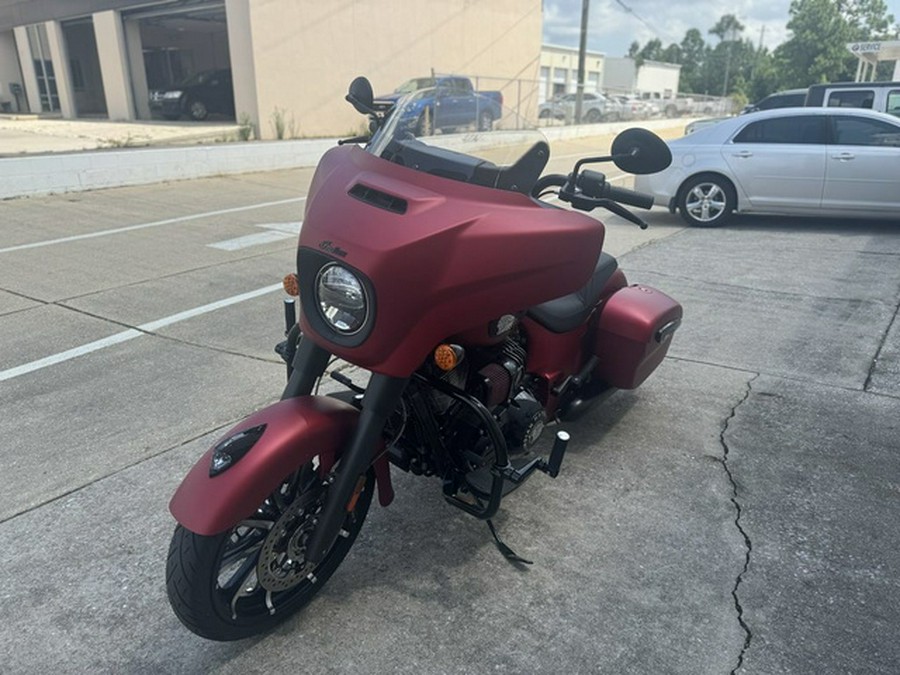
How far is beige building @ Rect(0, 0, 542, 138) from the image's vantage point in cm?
1695

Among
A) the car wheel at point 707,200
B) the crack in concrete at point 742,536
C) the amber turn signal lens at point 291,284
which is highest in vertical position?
the amber turn signal lens at point 291,284

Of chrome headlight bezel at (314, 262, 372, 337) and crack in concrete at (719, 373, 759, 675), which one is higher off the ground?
chrome headlight bezel at (314, 262, 372, 337)

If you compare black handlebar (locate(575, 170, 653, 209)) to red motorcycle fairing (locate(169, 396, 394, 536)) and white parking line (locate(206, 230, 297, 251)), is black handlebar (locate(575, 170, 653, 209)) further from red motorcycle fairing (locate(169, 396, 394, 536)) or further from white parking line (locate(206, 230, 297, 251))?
white parking line (locate(206, 230, 297, 251))

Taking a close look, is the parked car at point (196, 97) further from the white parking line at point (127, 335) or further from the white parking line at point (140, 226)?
the white parking line at point (127, 335)

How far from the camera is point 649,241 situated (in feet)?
27.8

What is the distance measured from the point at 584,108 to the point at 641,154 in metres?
30.0

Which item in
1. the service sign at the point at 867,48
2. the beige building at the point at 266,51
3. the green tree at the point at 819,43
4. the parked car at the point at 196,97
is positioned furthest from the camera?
the green tree at the point at 819,43

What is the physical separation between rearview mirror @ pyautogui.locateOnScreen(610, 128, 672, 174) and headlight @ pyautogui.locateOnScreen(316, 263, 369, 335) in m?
1.17

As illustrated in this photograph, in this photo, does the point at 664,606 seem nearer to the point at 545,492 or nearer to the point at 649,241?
the point at 545,492

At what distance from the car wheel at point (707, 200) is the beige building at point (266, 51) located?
10.4m

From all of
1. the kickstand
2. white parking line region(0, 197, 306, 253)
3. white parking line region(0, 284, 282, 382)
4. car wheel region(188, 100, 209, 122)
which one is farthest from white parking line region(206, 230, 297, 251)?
car wheel region(188, 100, 209, 122)

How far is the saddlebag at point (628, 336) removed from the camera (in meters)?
3.46

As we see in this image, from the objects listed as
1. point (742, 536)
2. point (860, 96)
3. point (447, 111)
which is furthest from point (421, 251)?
point (860, 96)

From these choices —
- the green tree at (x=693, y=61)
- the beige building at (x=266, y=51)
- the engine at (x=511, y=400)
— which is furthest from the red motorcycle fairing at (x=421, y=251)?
the green tree at (x=693, y=61)
